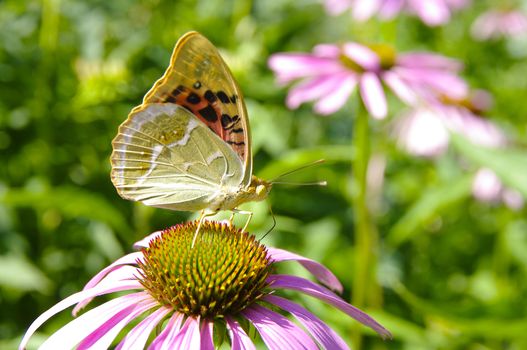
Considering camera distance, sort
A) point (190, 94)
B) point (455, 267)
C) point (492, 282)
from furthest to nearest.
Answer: point (455, 267) < point (492, 282) < point (190, 94)

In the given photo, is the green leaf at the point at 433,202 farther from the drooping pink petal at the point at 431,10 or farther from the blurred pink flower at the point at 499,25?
the blurred pink flower at the point at 499,25

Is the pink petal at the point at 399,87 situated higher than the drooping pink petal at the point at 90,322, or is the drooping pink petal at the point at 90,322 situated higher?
the pink petal at the point at 399,87

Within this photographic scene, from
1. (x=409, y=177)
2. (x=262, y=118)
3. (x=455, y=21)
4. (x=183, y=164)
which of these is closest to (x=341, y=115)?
(x=409, y=177)

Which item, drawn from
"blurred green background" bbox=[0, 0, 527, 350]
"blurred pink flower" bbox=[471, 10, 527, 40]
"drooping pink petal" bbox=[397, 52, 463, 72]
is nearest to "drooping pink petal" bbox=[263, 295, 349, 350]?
"blurred green background" bbox=[0, 0, 527, 350]

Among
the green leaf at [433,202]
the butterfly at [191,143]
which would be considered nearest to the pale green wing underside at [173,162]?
the butterfly at [191,143]

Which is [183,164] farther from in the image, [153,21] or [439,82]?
[153,21]

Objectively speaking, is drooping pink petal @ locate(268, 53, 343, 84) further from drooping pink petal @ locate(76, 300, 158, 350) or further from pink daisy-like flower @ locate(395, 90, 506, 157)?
drooping pink petal @ locate(76, 300, 158, 350)

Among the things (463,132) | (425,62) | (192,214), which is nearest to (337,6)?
(463,132)
